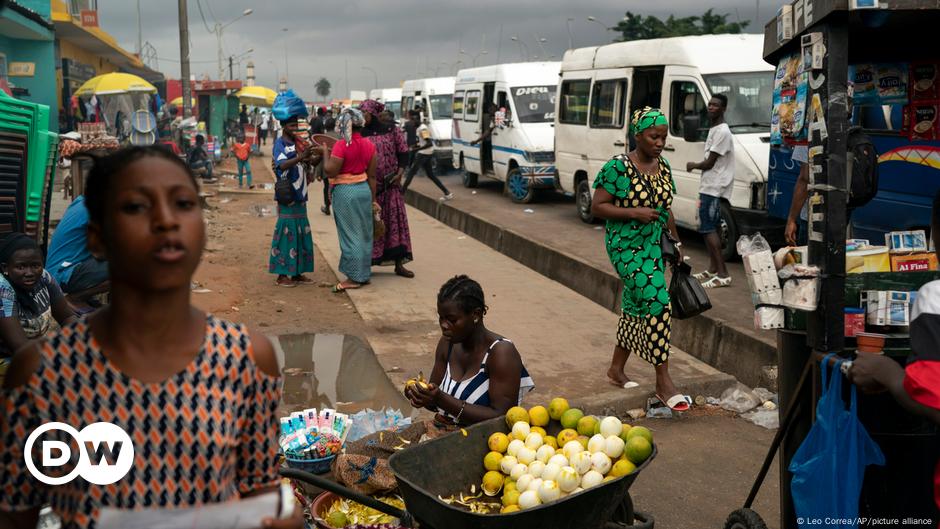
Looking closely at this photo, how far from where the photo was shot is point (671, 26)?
4891 centimetres

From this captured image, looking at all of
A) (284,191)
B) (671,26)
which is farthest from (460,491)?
(671,26)

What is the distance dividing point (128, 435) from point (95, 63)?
36629 mm

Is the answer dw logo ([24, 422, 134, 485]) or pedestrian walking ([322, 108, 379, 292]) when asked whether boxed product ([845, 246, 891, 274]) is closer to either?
dw logo ([24, 422, 134, 485])

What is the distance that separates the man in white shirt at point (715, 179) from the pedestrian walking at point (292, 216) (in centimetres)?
389

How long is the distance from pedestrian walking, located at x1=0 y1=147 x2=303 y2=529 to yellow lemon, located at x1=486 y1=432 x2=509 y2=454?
75.6 inches

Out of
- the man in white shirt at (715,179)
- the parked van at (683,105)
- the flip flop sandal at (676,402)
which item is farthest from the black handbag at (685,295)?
the parked van at (683,105)

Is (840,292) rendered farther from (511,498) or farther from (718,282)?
(718,282)

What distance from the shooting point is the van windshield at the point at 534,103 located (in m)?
17.1

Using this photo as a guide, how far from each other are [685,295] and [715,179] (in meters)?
4.03

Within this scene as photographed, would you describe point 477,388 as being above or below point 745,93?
below

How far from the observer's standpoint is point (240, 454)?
1.82 metres

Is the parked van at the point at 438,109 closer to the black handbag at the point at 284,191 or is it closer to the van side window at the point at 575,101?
the van side window at the point at 575,101

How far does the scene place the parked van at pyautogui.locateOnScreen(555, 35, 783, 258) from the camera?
1010cm

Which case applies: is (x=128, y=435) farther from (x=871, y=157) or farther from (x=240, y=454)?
(x=871, y=157)
